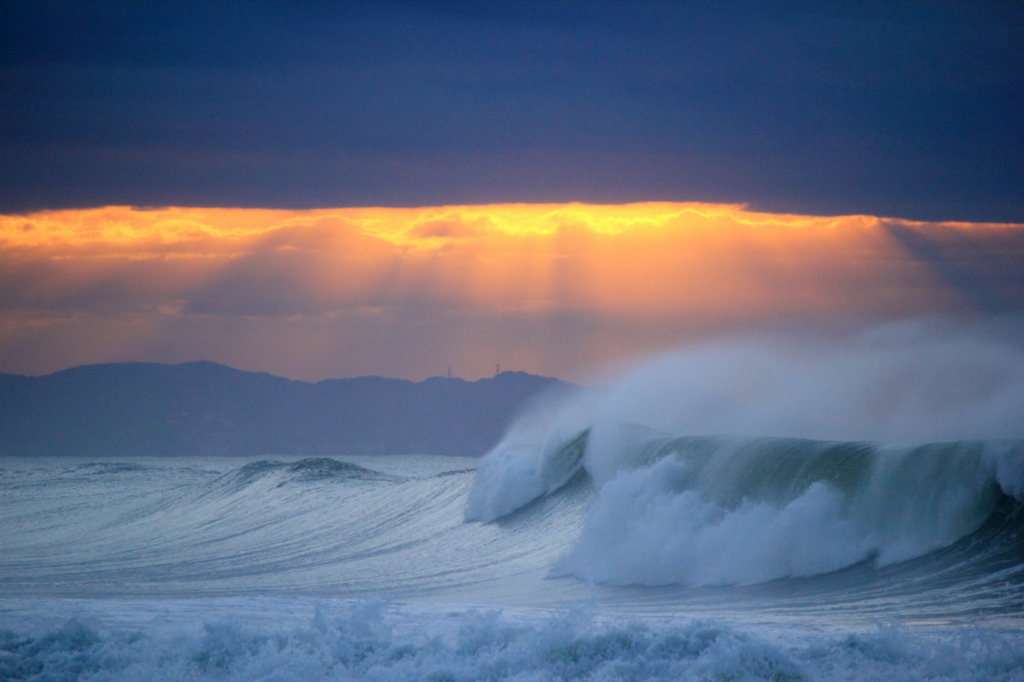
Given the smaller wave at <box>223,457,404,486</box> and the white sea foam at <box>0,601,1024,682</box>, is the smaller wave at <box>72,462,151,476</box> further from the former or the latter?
the white sea foam at <box>0,601,1024,682</box>

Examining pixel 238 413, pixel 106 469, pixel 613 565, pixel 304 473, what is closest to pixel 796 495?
pixel 613 565

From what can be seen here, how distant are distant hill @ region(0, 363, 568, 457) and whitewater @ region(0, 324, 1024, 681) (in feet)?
285

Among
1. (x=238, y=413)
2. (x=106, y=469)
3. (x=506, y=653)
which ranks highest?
(x=238, y=413)

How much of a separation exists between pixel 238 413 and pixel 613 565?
125424 millimetres

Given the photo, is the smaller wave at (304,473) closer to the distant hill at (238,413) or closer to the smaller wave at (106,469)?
the smaller wave at (106,469)

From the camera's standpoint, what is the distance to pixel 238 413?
132 meters

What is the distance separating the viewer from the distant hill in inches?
4626

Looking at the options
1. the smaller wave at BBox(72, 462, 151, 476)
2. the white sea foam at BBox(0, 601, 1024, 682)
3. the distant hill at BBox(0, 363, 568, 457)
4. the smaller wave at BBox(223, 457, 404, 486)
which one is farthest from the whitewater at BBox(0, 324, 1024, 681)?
the distant hill at BBox(0, 363, 568, 457)

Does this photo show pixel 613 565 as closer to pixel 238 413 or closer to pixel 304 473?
pixel 304 473

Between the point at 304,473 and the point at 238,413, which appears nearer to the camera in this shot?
the point at 304,473

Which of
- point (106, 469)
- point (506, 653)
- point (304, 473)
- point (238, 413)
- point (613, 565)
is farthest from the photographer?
point (238, 413)

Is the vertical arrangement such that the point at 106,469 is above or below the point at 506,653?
above

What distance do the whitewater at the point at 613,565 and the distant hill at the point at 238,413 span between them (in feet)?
285

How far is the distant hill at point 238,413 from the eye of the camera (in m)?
118
